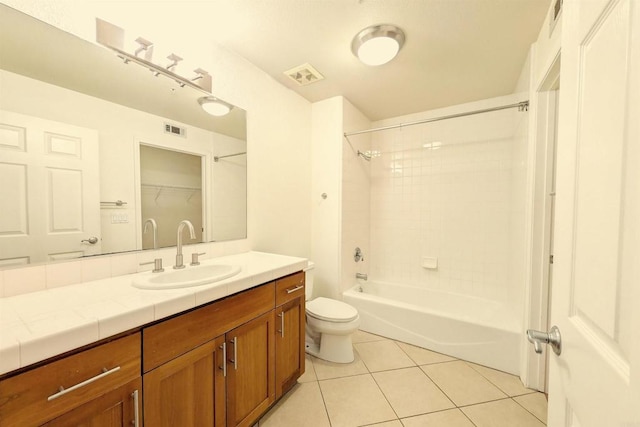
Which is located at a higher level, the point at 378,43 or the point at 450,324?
the point at 378,43

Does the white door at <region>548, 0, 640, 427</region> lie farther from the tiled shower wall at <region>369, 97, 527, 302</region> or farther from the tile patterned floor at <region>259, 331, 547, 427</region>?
the tiled shower wall at <region>369, 97, 527, 302</region>

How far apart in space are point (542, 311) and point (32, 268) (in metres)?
2.67

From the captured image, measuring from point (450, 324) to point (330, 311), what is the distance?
101cm

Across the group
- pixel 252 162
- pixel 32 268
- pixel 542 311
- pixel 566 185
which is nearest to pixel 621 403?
pixel 566 185

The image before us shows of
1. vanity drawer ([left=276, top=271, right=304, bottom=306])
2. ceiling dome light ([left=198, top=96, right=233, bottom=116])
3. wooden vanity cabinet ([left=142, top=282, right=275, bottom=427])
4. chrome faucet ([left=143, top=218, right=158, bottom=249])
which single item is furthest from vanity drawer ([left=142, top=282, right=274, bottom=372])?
ceiling dome light ([left=198, top=96, right=233, bottom=116])

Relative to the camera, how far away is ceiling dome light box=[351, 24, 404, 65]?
152 centimetres

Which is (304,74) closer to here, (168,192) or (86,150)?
(168,192)

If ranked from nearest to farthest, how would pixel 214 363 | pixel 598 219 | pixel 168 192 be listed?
1. pixel 598 219
2. pixel 214 363
3. pixel 168 192

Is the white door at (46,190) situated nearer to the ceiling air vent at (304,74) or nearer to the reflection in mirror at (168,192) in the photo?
the reflection in mirror at (168,192)

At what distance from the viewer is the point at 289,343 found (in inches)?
59.0

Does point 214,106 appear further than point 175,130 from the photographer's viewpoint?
Yes

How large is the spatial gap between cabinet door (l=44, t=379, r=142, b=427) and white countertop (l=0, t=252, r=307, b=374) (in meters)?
0.19

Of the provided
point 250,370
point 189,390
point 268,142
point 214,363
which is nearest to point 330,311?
point 250,370

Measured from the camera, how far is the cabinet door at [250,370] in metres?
1.13
